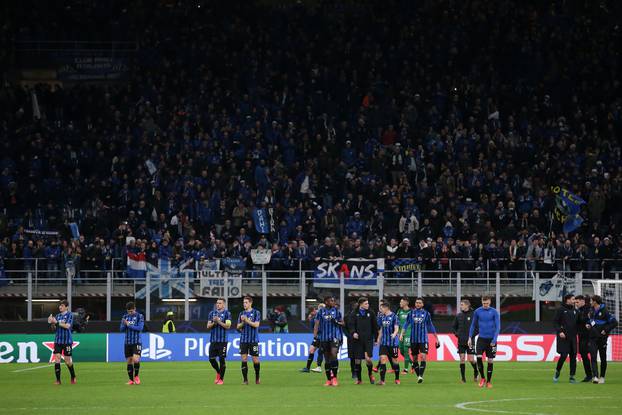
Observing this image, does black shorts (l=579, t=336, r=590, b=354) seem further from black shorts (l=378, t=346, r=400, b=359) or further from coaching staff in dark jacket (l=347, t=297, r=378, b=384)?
coaching staff in dark jacket (l=347, t=297, r=378, b=384)

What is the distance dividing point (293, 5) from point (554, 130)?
1354 centimetres

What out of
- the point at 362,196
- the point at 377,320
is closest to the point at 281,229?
the point at 362,196

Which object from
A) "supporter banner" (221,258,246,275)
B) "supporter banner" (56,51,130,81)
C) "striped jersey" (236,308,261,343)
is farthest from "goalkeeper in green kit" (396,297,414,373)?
"supporter banner" (56,51,130,81)

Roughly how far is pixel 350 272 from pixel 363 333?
10.8 m

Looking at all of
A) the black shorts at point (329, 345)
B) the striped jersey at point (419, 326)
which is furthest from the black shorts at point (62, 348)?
the striped jersey at point (419, 326)

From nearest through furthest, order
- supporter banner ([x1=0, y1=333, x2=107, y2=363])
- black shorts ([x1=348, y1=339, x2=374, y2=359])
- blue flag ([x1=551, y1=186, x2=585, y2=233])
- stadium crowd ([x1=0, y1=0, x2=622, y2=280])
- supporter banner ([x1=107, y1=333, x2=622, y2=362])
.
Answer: black shorts ([x1=348, y1=339, x2=374, y2=359]) → supporter banner ([x1=0, y1=333, x2=107, y2=363]) → supporter banner ([x1=107, y1=333, x2=622, y2=362]) → stadium crowd ([x1=0, y1=0, x2=622, y2=280]) → blue flag ([x1=551, y1=186, x2=585, y2=233])

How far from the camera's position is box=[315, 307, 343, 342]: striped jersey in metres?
25.6

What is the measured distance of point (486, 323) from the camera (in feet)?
82.0

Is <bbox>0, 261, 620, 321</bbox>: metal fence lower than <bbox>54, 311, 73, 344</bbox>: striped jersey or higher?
higher

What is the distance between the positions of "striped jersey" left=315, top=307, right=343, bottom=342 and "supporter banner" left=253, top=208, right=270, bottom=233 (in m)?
13.6

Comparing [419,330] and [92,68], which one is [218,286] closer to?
[419,330]

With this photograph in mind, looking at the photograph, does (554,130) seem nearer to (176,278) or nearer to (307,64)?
(307,64)

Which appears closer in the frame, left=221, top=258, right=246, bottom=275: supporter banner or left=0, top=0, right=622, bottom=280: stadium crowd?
left=221, top=258, right=246, bottom=275: supporter banner

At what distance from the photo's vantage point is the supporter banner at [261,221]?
39656mm
